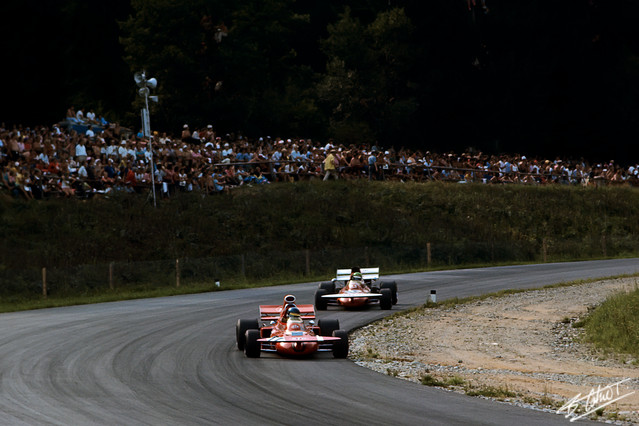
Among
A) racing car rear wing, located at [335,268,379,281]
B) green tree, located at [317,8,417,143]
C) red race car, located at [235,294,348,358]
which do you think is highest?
green tree, located at [317,8,417,143]

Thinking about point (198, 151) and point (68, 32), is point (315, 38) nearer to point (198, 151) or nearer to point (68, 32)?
point (68, 32)

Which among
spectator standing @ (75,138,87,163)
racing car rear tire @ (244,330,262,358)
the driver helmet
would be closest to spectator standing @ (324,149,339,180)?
spectator standing @ (75,138,87,163)

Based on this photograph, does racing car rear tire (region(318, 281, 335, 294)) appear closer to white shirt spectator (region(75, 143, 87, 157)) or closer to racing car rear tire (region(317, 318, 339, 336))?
racing car rear tire (region(317, 318, 339, 336))

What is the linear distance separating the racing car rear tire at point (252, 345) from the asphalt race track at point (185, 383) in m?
0.17

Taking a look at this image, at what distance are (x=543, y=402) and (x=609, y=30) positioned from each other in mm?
81722

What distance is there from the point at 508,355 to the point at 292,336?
4.76 m

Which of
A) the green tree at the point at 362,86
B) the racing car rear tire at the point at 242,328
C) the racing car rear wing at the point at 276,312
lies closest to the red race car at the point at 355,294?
the racing car rear wing at the point at 276,312

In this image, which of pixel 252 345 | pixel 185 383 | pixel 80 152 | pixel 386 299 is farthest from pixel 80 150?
pixel 185 383

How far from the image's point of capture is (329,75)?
80312 mm

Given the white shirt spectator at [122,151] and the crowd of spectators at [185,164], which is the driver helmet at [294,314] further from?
the white shirt spectator at [122,151]

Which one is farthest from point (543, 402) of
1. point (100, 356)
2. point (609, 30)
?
point (609, 30)

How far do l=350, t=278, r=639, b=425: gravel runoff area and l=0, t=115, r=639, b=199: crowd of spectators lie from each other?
52.5 feet

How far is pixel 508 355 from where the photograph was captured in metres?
20.7

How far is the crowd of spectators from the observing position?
36.8 metres
